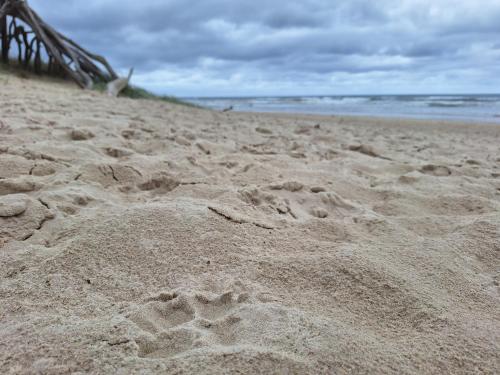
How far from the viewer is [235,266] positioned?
1.48 m

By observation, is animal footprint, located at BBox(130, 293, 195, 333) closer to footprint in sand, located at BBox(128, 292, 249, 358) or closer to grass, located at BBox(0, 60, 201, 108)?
footprint in sand, located at BBox(128, 292, 249, 358)

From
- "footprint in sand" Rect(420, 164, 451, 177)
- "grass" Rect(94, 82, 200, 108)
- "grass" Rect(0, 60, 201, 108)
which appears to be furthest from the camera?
"grass" Rect(94, 82, 200, 108)

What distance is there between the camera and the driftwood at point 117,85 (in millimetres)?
8433

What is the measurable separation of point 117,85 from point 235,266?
849 cm

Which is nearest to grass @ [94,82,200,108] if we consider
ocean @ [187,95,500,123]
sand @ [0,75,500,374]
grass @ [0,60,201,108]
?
grass @ [0,60,201,108]

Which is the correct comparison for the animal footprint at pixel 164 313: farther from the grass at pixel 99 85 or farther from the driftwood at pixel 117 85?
the driftwood at pixel 117 85

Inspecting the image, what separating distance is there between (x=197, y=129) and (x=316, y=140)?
1314mm

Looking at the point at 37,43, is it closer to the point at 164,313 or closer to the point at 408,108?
the point at 164,313

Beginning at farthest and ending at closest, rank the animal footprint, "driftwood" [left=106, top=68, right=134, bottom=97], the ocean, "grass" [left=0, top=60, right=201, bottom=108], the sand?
the ocean < "driftwood" [left=106, top=68, right=134, bottom=97] < "grass" [left=0, top=60, right=201, bottom=108] < the animal footprint < the sand

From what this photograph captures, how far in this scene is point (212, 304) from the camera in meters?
1.27

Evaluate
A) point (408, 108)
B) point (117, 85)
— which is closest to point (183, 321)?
point (117, 85)

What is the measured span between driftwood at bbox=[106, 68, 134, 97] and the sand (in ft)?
19.5

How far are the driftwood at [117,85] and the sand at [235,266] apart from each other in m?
5.96

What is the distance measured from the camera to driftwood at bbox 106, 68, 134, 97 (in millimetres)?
8433
